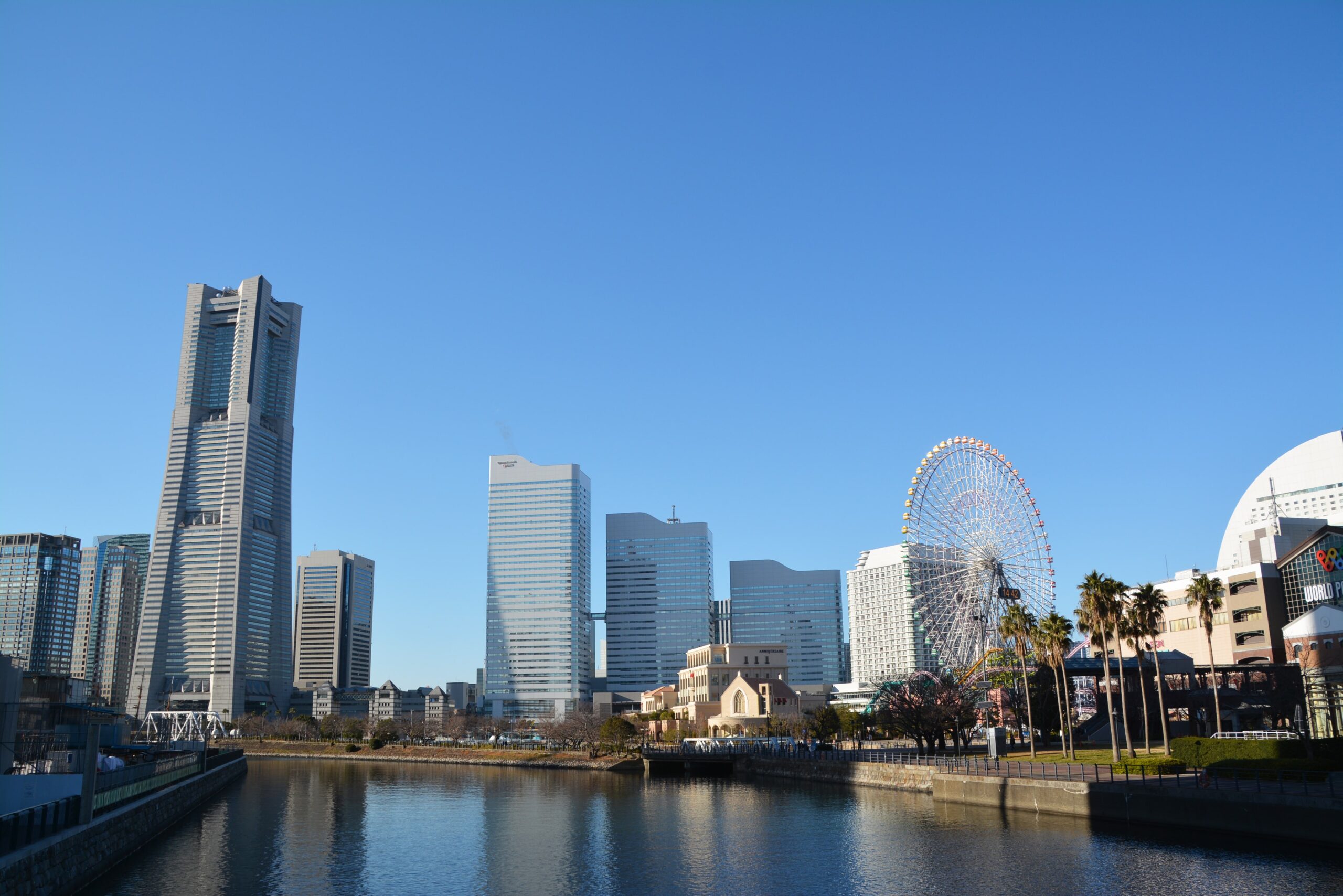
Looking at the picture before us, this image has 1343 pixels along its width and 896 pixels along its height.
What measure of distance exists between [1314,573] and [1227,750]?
217 ft

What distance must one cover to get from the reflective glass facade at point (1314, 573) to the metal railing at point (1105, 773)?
48.4m

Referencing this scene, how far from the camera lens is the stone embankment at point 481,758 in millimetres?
144750

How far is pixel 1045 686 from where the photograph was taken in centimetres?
11012

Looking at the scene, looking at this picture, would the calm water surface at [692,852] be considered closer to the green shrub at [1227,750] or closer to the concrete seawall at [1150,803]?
the concrete seawall at [1150,803]

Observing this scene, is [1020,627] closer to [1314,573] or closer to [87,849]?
[1314,573]

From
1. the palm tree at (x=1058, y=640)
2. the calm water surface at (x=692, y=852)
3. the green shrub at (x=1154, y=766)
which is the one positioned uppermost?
the palm tree at (x=1058, y=640)

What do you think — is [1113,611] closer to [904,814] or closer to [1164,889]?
[904,814]

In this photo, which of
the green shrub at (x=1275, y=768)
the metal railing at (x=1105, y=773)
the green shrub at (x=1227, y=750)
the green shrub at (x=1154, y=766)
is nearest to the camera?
the metal railing at (x=1105, y=773)

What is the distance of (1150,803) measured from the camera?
59.5 metres

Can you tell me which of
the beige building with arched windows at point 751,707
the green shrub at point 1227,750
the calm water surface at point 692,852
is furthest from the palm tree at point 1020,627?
the beige building with arched windows at point 751,707

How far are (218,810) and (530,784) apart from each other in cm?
3614

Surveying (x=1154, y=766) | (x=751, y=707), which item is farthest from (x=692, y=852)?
(x=751, y=707)

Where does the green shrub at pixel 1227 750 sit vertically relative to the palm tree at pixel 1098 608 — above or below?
below

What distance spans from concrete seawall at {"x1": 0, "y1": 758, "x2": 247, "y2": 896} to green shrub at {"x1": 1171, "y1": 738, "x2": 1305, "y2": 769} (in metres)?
64.1
